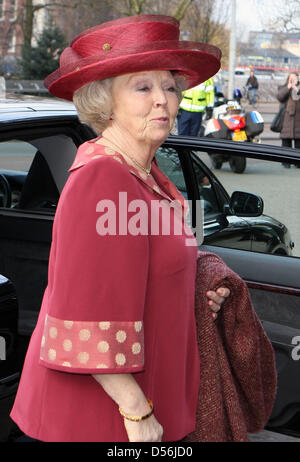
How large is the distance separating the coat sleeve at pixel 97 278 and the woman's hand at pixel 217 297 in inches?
9.9

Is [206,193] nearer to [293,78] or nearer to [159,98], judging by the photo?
[159,98]

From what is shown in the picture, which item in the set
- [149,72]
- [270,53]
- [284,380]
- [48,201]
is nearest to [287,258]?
[284,380]

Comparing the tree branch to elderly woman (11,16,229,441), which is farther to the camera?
the tree branch

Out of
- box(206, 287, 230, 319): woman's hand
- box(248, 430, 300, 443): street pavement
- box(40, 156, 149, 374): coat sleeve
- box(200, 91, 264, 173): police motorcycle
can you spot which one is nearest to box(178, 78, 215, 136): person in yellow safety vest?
box(200, 91, 264, 173): police motorcycle

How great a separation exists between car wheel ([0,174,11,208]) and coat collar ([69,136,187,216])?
214cm

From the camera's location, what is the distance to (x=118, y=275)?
1.56 meters

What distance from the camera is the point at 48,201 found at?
3.44m

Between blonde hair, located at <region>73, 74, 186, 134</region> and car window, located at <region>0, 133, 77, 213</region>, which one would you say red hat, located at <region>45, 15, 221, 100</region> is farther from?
car window, located at <region>0, 133, 77, 213</region>

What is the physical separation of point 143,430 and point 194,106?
11907 mm

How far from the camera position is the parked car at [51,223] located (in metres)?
2.75

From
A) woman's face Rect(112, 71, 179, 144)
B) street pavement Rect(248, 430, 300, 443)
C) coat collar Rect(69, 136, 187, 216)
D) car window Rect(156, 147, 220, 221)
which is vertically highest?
woman's face Rect(112, 71, 179, 144)

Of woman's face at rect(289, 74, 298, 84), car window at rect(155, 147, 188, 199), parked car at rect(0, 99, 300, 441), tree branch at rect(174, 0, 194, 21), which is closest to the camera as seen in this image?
parked car at rect(0, 99, 300, 441)

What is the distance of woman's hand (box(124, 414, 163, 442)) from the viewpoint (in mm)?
1619

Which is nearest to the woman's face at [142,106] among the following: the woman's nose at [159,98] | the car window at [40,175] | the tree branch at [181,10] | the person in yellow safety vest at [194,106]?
the woman's nose at [159,98]
